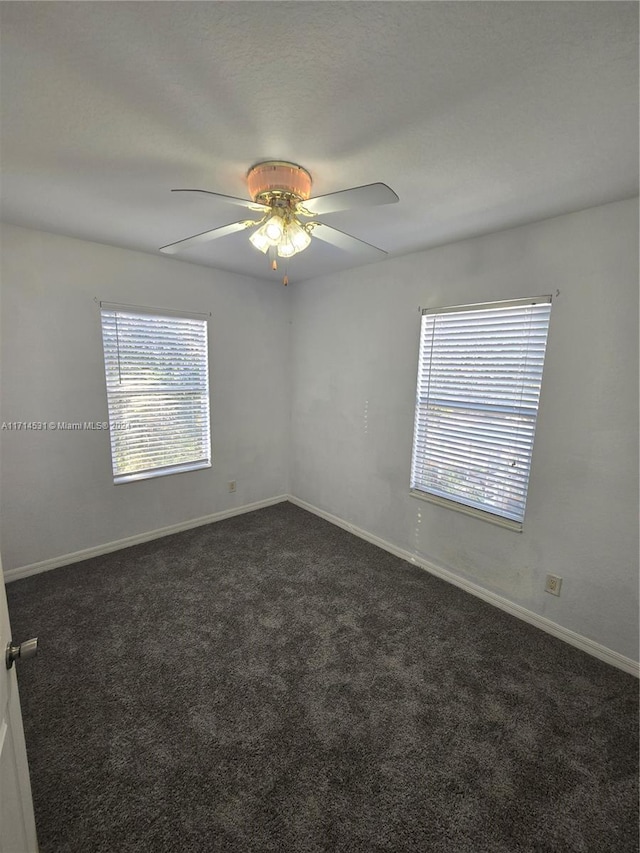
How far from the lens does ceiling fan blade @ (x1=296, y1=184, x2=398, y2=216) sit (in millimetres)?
1234

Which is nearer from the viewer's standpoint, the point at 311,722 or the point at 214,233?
the point at 311,722

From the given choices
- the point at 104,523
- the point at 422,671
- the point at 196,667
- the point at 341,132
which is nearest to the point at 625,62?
the point at 341,132

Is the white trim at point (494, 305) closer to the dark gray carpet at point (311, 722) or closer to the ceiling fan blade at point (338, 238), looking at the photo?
the ceiling fan blade at point (338, 238)

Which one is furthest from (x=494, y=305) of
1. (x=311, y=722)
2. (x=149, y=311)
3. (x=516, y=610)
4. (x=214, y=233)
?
(x=149, y=311)

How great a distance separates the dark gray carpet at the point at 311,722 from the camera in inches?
49.8

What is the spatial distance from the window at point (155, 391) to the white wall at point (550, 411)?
4.63ft

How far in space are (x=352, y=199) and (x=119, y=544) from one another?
310 cm

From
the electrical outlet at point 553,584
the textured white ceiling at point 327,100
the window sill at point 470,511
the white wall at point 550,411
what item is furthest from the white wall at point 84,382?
the electrical outlet at point 553,584

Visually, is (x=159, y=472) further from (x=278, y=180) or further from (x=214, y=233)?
(x=278, y=180)

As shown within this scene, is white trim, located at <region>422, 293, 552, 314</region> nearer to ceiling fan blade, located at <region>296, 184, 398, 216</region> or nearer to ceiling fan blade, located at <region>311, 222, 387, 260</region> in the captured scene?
ceiling fan blade, located at <region>311, 222, 387, 260</region>

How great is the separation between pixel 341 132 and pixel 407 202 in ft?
2.23

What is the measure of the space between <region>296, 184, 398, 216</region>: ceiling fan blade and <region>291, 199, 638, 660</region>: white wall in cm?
134

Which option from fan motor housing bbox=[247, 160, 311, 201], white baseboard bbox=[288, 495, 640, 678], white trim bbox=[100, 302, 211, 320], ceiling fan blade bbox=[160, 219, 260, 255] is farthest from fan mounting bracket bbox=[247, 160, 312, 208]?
white baseboard bbox=[288, 495, 640, 678]

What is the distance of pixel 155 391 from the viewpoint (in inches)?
123
